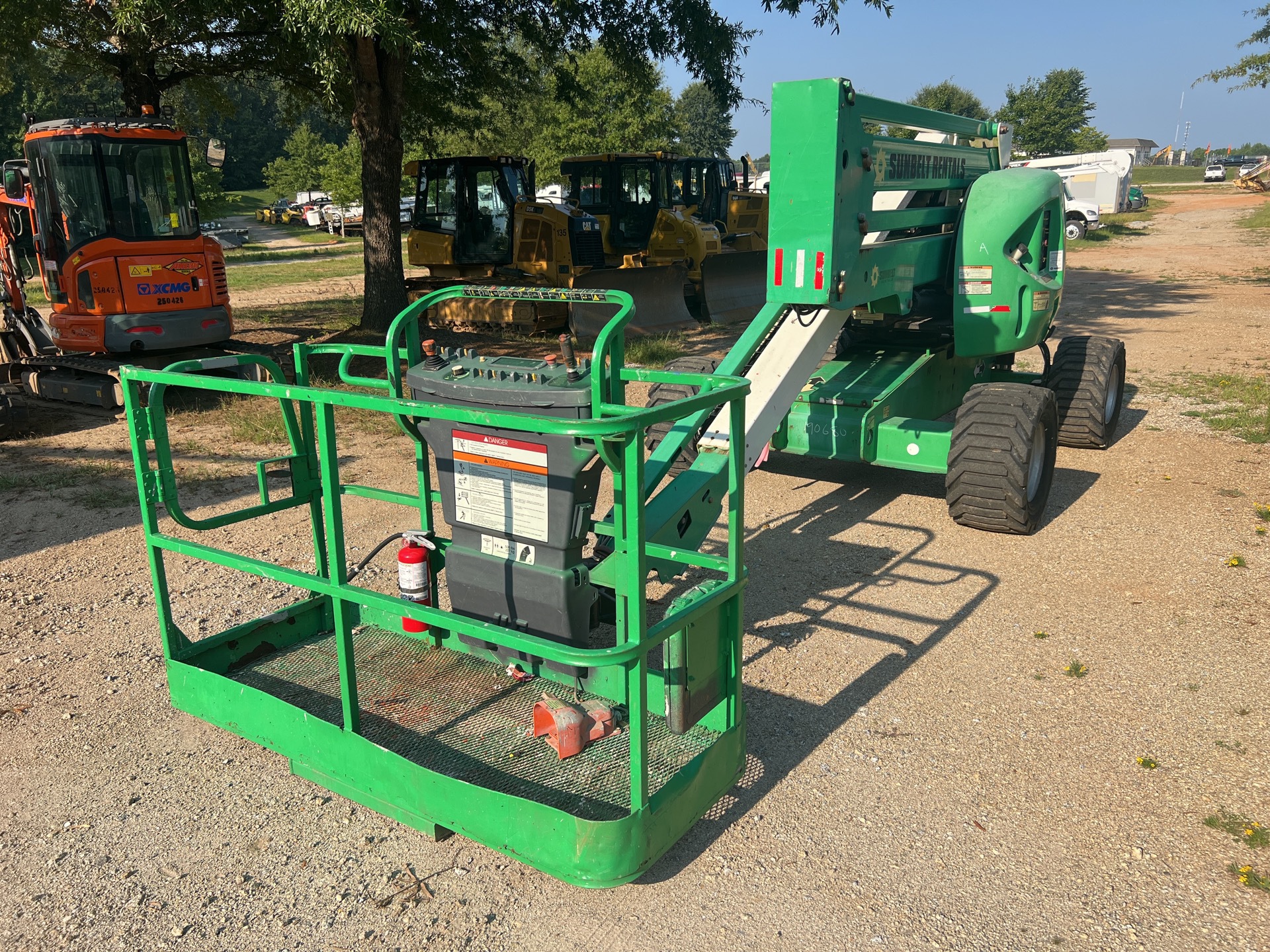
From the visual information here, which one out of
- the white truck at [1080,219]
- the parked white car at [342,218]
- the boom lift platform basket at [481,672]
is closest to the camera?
the boom lift platform basket at [481,672]

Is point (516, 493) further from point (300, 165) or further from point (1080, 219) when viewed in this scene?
point (300, 165)

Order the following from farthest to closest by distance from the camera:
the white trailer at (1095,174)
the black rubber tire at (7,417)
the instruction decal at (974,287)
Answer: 1. the white trailer at (1095,174)
2. the black rubber tire at (7,417)
3. the instruction decal at (974,287)

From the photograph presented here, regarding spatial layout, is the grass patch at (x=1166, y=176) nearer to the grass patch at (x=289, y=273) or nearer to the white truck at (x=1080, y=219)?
the white truck at (x=1080, y=219)

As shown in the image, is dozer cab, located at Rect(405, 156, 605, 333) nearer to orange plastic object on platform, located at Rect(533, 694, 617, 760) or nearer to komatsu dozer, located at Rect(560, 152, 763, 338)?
komatsu dozer, located at Rect(560, 152, 763, 338)

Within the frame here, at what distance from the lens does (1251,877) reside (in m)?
3.02

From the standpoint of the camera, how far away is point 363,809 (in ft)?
11.2

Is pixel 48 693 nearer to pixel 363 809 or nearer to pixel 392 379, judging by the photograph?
pixel 363 809

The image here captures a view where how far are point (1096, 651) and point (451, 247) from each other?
45.0 ft

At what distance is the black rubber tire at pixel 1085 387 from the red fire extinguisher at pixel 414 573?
5.70 metres

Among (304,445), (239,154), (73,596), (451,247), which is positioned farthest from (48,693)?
(239,154)

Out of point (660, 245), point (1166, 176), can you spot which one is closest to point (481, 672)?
point (660, 245)

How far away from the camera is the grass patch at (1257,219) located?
112 ft

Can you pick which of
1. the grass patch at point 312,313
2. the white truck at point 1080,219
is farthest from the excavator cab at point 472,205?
the white truck at point 1080,219

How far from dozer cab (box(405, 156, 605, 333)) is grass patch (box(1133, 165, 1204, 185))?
6849cm
